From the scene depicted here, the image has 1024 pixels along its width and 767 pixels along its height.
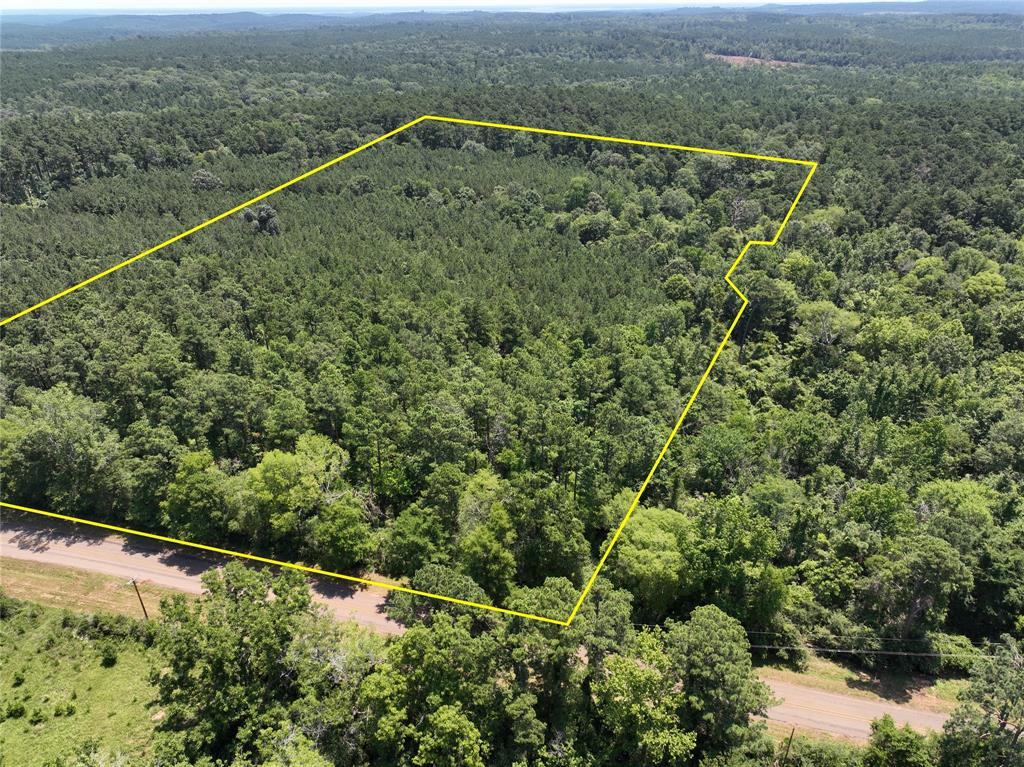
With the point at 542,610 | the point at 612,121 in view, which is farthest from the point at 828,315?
the point at 612,121

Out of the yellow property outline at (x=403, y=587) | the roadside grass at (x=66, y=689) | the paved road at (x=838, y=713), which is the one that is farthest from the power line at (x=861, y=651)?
the roadside grass at (x=66, y=689)

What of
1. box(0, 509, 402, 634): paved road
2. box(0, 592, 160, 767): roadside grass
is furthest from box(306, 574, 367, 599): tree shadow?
box(0, 592, 160, 767): roadside grass

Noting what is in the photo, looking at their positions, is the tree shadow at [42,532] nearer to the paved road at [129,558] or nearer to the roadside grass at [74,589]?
the paved road at [129,558]

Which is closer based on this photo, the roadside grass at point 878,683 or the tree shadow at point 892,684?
the roadside grass at point 878,683

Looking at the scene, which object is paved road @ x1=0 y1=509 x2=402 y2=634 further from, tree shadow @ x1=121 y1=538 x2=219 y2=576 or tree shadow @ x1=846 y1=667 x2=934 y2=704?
tree shadow @ x1=846 y1=667 x2=934 y2=704

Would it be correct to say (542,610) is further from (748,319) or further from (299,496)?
(748,319)

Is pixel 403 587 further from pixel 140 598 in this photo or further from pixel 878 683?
pixel 878 683
